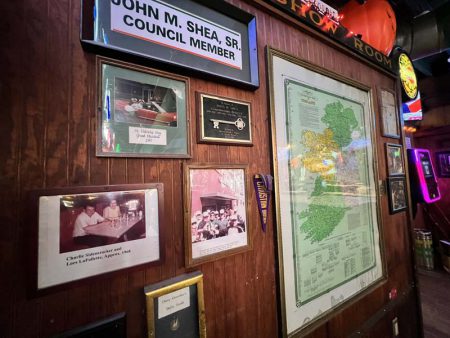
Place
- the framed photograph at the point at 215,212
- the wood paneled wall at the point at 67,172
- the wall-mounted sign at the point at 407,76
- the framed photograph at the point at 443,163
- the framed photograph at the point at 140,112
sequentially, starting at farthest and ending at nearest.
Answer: the framed photograph at the point at 443,163, the wall-mounted sign at the point at 407,76, the framed photograph at the point at 215,212, the framed photograph at the point at 140,112, the wood paneled wall at the point at 67,172

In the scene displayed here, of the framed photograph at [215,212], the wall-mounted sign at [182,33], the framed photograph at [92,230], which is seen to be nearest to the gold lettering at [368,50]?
the wall-mounted sign at [182,33]

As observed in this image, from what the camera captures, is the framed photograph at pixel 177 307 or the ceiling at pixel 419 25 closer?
the framed photograph at pixel 177 307

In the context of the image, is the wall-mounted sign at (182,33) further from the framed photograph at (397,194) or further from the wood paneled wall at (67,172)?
the framed photograph at (397,194)

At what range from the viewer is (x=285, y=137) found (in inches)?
44.8

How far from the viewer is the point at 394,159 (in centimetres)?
188

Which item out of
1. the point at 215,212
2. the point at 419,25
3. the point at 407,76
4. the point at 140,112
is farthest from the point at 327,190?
the point at 419,25

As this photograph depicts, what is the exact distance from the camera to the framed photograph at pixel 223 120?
0.90 m

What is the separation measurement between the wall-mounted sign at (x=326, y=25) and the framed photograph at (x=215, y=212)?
98 cm

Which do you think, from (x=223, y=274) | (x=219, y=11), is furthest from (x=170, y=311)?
(x=219, y=11)

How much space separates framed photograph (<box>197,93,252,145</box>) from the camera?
2.94ft

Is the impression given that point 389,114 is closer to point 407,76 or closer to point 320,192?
point 407,76

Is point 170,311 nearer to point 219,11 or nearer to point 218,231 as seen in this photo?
point 218,231

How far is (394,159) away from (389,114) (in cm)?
41

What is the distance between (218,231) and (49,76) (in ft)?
2.57
